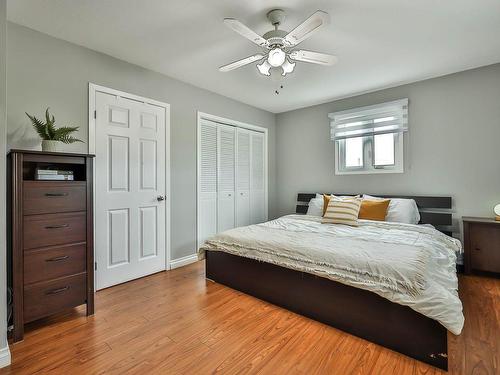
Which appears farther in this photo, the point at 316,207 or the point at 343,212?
the point at 316,207

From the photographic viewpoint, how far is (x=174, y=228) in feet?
10.9

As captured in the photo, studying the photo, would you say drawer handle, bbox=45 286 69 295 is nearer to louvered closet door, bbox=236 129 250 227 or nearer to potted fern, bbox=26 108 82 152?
potted fern, bbox=26 108 82 152

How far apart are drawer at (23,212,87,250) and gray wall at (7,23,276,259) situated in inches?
30.4

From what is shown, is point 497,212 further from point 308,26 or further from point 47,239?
point 47,239

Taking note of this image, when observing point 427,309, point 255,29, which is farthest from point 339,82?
point 427,309

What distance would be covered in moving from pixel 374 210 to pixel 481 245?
3.73 feet

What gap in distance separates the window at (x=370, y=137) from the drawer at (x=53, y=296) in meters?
3.65

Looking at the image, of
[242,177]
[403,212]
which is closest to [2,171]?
[242,177]

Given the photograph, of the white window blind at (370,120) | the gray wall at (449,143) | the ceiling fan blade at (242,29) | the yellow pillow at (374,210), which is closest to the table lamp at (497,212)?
the gray wall at (449,143)

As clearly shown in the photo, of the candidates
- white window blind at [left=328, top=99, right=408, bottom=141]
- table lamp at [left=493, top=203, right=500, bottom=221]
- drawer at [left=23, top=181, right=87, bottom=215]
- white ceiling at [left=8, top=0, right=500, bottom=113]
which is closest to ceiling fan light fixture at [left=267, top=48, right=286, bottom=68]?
white ceiling at [left=8, top=0, right=500, bottom=113]

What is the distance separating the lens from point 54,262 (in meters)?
1.95

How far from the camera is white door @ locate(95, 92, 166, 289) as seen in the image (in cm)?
266

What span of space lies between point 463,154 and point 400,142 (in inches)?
28.0

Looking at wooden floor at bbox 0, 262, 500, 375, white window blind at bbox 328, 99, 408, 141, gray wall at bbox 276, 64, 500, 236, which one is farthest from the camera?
white window blind at bbox 328, 99, 408, 141
